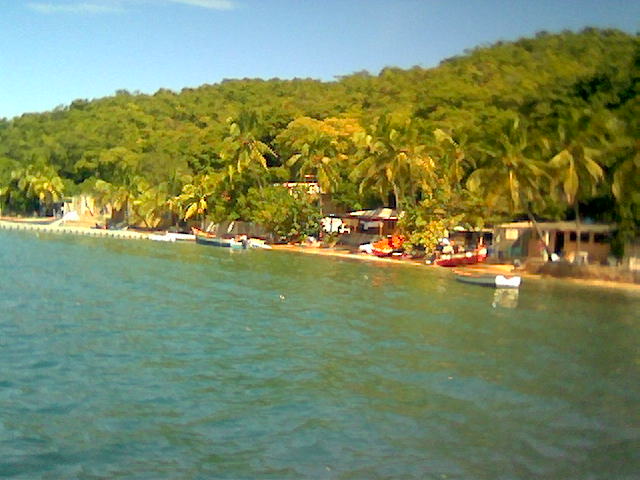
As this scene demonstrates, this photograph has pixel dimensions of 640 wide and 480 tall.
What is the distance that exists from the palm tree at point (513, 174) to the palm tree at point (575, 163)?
1130 mm

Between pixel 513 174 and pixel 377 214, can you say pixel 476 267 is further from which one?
pixel 377 214

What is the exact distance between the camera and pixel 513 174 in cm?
4031

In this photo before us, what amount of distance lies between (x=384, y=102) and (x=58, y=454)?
7069cm

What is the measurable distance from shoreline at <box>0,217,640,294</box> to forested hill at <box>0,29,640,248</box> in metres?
3.24

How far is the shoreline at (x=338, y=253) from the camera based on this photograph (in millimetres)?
37406

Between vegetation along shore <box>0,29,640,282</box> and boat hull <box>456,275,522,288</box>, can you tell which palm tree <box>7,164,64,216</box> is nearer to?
vegetation along shore <box>0,29,640,282</box>

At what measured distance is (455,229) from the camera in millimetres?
49219

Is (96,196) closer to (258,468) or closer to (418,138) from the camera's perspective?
(418,138)

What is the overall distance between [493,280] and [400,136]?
18907 millimetres

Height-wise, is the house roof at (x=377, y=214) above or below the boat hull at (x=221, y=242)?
above

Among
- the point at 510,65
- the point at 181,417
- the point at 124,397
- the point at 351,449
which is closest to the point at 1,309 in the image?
the point at 124,397

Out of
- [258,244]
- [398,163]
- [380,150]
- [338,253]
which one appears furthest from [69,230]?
[398,163]

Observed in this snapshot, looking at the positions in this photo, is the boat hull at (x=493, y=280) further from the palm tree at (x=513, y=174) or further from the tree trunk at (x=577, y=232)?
the tree trunk at (x=577, y=232)

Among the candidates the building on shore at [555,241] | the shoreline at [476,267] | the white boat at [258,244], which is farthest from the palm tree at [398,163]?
the white boat at [258,244]
